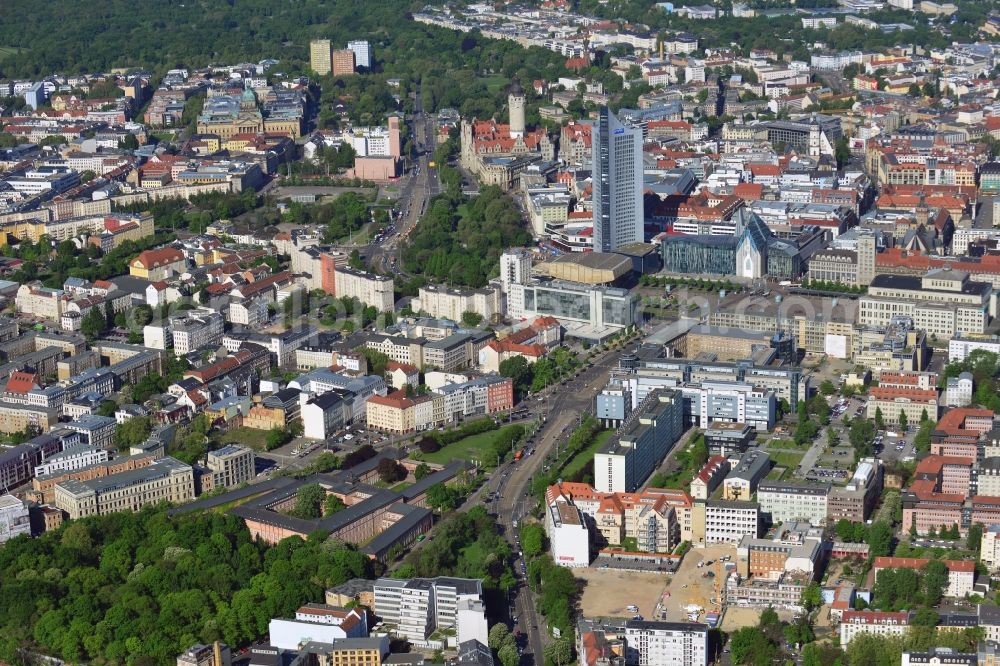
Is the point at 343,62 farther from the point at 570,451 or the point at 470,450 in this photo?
the point at 570,451

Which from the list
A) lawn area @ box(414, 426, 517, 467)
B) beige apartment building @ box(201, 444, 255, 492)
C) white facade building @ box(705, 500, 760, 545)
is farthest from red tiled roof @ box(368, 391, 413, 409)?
white facade building @ box(705, 500, 760, 545)

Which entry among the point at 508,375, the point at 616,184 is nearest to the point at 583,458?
the point at 508,375

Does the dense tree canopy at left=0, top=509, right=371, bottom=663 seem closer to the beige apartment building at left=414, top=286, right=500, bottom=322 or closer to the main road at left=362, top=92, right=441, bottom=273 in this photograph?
the beige apartment building at left=414, top=286, right=500, bottom=322

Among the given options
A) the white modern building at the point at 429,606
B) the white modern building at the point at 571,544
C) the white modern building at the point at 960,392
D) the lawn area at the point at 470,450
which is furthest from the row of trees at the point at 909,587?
the white modern building at the point at 960,392

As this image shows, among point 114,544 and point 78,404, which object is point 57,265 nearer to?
point 78,404

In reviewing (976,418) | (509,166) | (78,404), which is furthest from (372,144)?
(976,418)
